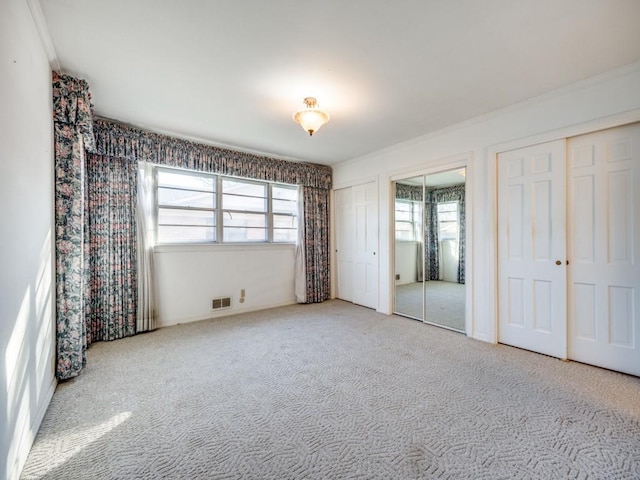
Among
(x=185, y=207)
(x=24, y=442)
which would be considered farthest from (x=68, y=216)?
(x=185, y=207)

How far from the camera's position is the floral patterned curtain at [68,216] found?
2207mm

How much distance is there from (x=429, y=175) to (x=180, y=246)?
11.4 ft

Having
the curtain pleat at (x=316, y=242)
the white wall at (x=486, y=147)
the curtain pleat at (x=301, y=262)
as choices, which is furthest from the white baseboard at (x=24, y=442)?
the white wall at (x=486, y=147)

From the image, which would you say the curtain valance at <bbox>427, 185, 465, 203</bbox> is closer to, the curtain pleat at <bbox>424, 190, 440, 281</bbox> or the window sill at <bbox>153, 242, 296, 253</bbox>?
the curtain pleat at <bbox>424, 190, 440, 281</bbox>

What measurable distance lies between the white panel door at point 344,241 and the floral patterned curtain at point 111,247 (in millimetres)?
3149

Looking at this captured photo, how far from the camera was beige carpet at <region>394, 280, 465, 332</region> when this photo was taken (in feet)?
11.7

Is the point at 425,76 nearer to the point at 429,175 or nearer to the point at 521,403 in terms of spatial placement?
the point at 429,175

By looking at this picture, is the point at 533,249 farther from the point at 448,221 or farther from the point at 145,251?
the point at 145,251

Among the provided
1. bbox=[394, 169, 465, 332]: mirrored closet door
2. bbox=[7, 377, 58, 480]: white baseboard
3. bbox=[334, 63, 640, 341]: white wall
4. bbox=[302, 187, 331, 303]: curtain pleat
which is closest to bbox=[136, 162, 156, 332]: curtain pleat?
bbox=[7, 377, 58, 480]: white baseboard

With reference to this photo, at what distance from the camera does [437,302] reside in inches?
151

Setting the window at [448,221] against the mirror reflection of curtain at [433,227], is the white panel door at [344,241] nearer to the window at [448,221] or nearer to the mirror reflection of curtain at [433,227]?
the mirror reflection of curtain at [433,227]

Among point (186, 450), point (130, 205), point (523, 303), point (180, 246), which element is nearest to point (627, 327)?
point (523, 303)

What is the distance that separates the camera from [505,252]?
3045 mm

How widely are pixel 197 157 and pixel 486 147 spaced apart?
11.7ft
